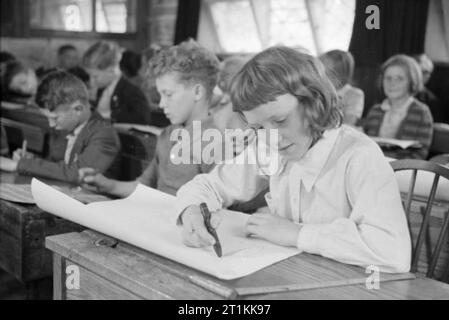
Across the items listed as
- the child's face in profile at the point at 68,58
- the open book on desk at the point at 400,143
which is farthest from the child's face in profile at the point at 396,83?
the child's face in profile at the point at 68,58

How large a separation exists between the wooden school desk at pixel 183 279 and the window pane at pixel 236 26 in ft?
19.8

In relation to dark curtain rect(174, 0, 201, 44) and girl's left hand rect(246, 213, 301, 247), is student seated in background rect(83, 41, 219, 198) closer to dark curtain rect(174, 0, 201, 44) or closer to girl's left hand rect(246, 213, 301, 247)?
girl's left hand rect(246, 213, 301, 247)

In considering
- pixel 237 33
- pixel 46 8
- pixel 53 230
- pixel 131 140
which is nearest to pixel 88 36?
pixel 46 8

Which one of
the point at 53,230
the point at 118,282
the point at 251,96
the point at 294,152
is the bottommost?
the point at 53,230

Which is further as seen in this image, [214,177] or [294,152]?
[214,177]

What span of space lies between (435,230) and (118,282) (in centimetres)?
93

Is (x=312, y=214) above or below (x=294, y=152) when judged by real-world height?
below

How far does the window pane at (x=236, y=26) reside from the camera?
6.82 metres

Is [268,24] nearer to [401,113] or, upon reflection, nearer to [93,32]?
[93,32]

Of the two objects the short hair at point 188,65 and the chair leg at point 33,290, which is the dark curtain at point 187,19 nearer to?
the short hair at point 188,65

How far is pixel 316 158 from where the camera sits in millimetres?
1057
